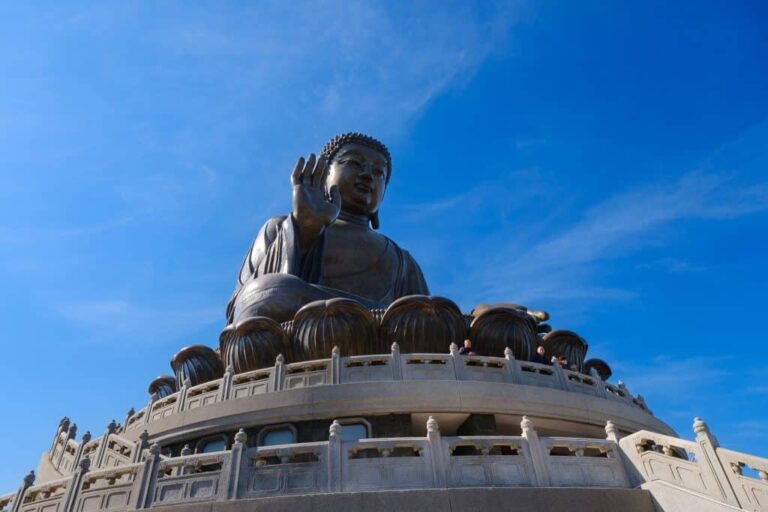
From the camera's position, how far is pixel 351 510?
5332mm

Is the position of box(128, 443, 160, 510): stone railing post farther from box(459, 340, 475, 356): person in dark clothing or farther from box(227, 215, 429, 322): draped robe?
box(227, 215, 429, 322): draped robe

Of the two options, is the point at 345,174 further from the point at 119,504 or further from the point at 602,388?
the point at 119,504

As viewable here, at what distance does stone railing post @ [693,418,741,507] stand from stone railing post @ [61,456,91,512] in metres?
5.94

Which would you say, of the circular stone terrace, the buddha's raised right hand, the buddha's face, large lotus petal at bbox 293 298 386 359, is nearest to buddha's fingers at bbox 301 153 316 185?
the buddha's raised right hand

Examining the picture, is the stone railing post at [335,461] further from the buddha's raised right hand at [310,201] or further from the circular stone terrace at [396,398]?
the buddha's raised right hand at [310,201]

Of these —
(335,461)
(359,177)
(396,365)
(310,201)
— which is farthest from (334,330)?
(359,177)

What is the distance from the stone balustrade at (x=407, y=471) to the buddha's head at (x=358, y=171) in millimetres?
11687

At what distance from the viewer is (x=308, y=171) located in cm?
1389

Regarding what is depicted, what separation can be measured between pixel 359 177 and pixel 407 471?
1240 centimetres

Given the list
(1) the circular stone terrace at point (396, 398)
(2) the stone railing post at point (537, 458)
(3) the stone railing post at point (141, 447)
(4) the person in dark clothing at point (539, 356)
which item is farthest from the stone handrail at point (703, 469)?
(3) the stone railing post at point (141, 447)

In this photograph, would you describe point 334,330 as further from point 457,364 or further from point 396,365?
point 457,364

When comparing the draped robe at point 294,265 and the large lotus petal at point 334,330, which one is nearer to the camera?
the large lotus petal at point 334,330

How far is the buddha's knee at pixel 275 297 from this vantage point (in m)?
11.3

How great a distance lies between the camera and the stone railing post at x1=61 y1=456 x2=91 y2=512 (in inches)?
236
